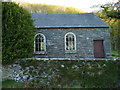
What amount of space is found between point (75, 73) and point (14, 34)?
3890 millimetres

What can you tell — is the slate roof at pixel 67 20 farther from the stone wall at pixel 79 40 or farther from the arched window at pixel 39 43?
the arched window at pixel 39 43

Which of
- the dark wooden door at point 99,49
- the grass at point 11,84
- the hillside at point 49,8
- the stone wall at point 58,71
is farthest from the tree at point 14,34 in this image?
the hillside at point 49,8

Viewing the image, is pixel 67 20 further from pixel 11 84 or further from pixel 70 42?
pixel 11 84

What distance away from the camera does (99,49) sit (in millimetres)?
11945

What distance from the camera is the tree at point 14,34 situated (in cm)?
607

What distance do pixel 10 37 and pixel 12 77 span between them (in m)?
2.11

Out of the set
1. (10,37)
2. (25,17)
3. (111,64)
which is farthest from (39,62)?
(111,64)

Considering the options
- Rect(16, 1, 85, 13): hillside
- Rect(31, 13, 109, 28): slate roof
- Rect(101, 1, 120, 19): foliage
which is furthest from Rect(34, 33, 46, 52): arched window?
Rect(16, 1, 85, 13): hillside

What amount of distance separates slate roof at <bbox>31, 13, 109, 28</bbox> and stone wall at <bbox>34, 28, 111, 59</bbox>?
0.51 m

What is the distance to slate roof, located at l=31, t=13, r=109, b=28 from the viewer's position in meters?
11.8

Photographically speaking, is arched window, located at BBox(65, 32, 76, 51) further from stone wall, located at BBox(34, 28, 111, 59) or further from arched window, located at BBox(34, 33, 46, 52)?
arched window, located at BBox(34, 33, 46, 52)

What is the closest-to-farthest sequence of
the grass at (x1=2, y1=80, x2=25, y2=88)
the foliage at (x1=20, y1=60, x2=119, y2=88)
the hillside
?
1. the grass at (x1=2, y1=80, x2=25, y2=88)
2. the foliage at (x1=20, y1=60, x2=119, y2=88)
3. the hillside

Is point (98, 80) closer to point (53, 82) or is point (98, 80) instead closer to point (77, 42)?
point (53, 82)

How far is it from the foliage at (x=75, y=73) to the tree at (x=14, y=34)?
665 mm
